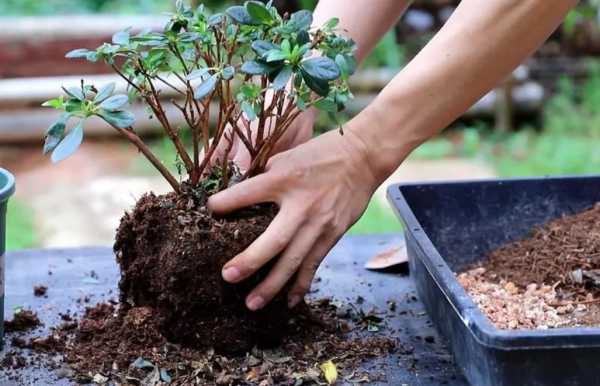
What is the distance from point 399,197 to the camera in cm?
140

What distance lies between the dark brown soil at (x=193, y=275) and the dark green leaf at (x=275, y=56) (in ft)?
0.77

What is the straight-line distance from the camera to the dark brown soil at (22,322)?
129cm

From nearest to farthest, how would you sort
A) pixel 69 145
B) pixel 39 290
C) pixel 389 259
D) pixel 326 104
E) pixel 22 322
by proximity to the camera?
1. pixel 69 145
2. pixel 326 104
3. pixel 22 322
4. pixel 39 290
5. pixel 389 259

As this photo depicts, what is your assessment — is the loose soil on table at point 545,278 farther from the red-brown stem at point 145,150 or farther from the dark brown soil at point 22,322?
the dark brown soil at point 22,322

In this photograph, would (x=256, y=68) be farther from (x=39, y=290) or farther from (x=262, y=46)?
(x=39, y=290)

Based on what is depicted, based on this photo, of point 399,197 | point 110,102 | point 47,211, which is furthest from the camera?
point 47,211

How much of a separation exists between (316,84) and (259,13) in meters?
0.12

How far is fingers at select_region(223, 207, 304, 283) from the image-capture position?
3.68 ft

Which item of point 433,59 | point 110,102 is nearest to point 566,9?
point 433,59

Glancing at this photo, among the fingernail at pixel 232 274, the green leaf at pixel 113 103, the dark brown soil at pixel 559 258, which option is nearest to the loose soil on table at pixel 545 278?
the dark brown soil at pixel 559 258

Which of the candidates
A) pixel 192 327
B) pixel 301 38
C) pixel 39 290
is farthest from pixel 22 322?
pixel 301 38

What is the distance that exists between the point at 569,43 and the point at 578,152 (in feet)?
3.08

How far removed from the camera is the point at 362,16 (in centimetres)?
144

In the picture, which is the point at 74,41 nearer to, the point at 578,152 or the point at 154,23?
the point at 154,23
